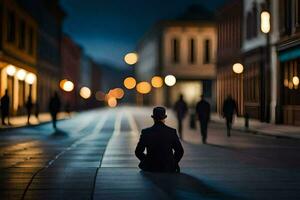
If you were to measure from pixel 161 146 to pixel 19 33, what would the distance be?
45.2m

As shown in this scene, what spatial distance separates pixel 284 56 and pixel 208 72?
6162cm

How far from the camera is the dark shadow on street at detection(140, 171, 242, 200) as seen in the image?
370 inches

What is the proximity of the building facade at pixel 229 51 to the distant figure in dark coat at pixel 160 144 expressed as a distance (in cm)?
4215

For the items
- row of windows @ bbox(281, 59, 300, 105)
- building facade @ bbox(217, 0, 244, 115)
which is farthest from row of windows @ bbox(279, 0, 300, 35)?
building facade @ bbox(217, 0, 244, 115)

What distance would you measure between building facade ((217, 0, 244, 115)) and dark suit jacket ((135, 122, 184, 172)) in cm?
4214

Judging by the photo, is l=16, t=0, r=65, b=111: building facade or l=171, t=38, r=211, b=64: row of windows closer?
l=16, t=0, r=65, b=111: building facade

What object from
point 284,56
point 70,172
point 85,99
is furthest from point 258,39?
point 85,99

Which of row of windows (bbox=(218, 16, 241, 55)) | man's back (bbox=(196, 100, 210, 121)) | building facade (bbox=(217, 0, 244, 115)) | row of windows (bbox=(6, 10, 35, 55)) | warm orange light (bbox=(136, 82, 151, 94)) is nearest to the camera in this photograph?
man's back (bbox=(196, 100, 210, 121))

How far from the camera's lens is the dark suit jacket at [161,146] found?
10.9 meters

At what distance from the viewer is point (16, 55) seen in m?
51.9

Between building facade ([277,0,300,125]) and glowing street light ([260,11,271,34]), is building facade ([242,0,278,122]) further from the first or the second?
glowing street light ([260,11,271,34])

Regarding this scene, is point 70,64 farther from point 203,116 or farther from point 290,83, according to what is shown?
point 203,116

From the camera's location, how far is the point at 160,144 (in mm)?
10914

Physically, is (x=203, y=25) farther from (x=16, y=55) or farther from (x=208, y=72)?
(x=16, y=55)
